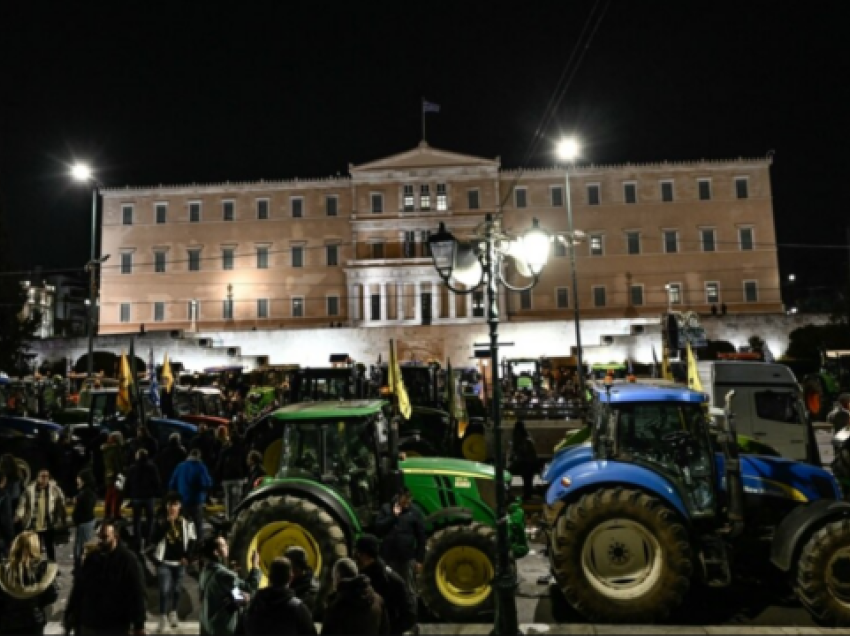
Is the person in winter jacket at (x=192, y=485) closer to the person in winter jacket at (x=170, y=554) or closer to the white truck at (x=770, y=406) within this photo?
the person in winter jacket at (x=170, y=554)

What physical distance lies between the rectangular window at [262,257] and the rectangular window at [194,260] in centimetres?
457

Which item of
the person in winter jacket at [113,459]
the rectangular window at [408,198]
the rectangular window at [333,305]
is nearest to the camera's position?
the person in winter jacket at [113,459]

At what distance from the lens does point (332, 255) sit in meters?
51.0

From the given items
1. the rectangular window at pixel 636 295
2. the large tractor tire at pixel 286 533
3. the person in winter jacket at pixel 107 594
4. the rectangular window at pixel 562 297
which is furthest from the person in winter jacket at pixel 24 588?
the rectangular window at pixel 636 295

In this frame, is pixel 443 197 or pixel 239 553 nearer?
pixel 239 553

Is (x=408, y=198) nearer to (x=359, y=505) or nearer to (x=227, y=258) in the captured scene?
(x=227, y=258)

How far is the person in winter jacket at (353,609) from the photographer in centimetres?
451

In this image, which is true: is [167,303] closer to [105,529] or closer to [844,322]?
[844,322]

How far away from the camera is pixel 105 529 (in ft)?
17.9

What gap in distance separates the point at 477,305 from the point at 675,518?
134 ft

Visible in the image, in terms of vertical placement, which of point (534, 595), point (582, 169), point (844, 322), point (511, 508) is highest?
point (582, 169)

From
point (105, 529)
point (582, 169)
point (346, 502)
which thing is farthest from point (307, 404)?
point (582, 169)

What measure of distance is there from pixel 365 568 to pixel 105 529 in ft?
6.98

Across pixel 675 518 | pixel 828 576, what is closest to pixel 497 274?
pixel 675 518
